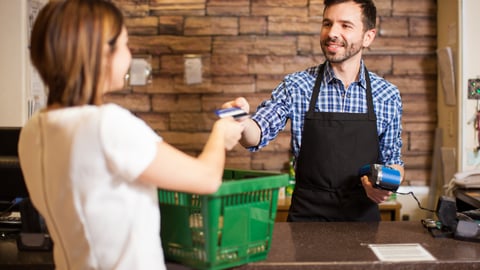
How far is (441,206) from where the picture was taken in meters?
1.95

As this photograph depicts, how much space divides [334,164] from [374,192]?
0.93 ft

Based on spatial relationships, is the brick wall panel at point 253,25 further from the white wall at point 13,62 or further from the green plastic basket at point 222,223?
the green plastic basket at point 222,223

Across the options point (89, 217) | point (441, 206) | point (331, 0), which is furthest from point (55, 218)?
point (331, 0)

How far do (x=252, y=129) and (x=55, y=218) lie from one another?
3.63ft

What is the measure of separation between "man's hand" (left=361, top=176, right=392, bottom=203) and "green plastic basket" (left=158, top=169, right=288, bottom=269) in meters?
0.71

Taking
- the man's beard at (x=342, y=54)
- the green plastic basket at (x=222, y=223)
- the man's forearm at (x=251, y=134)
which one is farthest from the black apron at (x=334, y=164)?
the green plastic basket at (x=222, y=223)

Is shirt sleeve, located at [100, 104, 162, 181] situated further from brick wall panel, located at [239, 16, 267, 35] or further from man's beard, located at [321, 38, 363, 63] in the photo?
brick wall panel, located at [239, 16, 267, 35]

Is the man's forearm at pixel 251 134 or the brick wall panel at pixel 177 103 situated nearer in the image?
the man's forearm at pixel 251 134

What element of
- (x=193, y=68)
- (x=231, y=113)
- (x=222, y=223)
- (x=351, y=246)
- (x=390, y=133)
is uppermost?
(x=193, y=68)

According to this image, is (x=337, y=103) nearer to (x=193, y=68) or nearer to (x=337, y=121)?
(x=337, y=121)

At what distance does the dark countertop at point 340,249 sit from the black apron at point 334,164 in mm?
306

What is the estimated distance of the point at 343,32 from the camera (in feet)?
8.12

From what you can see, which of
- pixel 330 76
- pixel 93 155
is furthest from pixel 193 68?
pixel 93 155

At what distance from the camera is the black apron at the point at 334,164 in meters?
2.43
